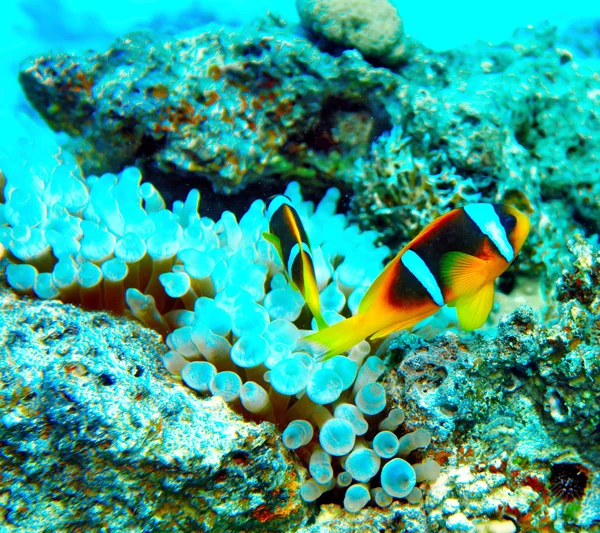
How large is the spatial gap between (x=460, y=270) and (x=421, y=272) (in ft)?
0.32

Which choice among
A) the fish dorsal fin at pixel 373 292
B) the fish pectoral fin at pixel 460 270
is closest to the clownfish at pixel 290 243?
the fish dorsal fin at pixel 373 292

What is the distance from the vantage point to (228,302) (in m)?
1.24

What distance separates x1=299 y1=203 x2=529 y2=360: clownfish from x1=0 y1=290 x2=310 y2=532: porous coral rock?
1.06 ft

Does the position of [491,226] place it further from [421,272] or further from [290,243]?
[290,243]

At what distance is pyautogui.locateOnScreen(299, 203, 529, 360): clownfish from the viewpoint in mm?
1020

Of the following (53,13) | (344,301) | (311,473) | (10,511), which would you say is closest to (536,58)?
(344,301)

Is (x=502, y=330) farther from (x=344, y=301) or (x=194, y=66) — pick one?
(x=194, y=66)

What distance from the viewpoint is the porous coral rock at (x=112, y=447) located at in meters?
0.91

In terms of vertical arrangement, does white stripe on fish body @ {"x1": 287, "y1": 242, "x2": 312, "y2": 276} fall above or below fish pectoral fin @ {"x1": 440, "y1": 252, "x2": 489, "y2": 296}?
below

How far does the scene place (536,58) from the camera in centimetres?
251

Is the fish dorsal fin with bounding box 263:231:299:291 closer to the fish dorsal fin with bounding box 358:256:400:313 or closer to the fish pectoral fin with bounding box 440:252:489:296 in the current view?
the fish dorsal fin with bounding box 358:256:400:313

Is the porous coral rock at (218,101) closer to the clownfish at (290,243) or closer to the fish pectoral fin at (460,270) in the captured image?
the clownfish at (290,243)

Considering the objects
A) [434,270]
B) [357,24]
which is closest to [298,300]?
[434,270]

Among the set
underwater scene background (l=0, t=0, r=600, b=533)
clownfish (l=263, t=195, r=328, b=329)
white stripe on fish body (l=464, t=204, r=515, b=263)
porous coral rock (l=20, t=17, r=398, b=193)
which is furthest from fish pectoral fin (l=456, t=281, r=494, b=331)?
porous coral rock (l=20, t=17, r=398, b=193)
